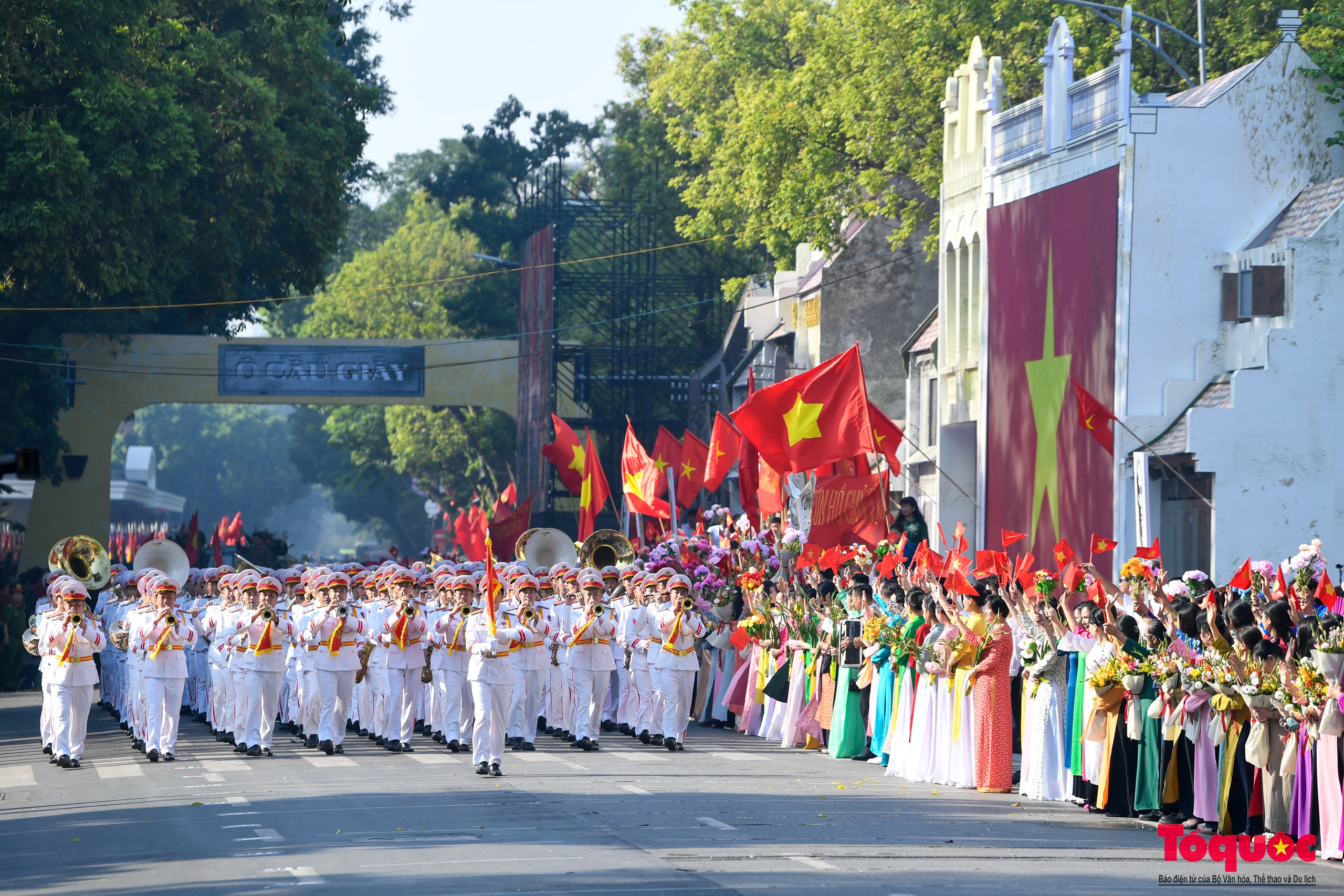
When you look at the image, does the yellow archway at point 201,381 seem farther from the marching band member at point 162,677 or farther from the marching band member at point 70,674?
the marching band member at point 70,674

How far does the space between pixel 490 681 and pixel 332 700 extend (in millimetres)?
2829

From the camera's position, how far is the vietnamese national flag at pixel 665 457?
94.9 feet

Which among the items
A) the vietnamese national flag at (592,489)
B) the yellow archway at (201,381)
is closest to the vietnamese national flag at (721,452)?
→ the vietnamese national flag at (592,489)

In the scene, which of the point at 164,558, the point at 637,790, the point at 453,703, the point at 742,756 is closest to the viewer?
the point at 637,790

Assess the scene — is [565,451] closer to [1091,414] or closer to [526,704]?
[526,704]

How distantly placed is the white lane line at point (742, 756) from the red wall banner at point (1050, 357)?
8366mm

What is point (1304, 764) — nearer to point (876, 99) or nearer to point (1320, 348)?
point (1320, 348)

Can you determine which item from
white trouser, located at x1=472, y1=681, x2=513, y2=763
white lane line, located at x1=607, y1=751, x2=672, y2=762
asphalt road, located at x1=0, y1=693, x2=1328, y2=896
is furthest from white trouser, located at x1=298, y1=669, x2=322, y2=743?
white lane line, located at x1=607, y1=751, x2=672, y2=762

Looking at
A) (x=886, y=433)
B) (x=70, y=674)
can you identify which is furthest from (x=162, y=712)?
(x=886, y=433)

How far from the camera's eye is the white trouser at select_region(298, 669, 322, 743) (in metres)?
20.2

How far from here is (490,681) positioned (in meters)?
18.0

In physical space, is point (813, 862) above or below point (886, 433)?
below

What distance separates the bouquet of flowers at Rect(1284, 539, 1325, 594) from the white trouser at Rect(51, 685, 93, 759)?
11.4 m

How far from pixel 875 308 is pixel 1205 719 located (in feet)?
93.4
